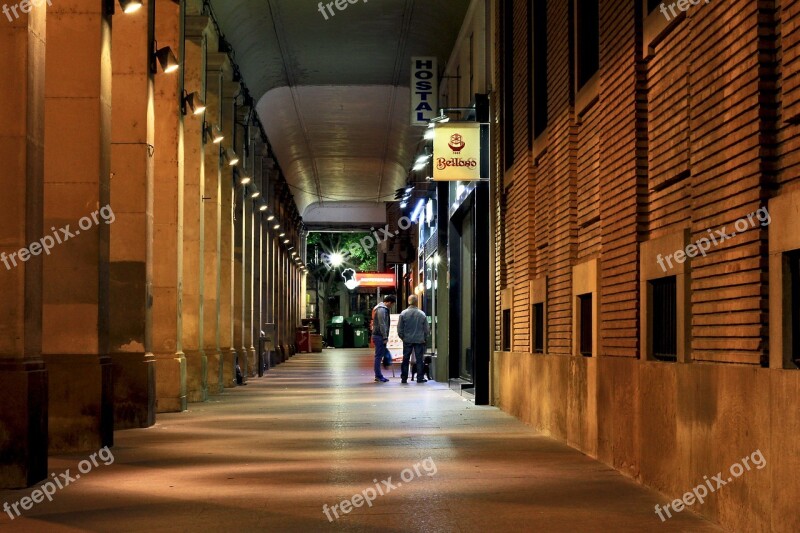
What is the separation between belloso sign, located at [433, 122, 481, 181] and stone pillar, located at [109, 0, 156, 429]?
Answer: 5965 millimetres

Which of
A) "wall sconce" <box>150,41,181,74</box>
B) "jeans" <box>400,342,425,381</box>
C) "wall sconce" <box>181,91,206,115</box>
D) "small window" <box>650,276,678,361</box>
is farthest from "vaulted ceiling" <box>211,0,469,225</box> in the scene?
"small window" <box>650,276,678,361</box>

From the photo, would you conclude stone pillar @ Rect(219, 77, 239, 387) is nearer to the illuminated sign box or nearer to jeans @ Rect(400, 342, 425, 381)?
jeans @ Rect(400, 342, 425, 381)

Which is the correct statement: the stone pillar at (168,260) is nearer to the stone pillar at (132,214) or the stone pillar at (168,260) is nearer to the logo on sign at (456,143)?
the stone pillar at (132,214)

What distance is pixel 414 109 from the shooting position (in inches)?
1299

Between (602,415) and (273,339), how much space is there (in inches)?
1468

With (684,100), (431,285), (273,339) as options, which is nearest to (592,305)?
(684,100)

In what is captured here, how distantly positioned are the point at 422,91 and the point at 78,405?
66.6ft

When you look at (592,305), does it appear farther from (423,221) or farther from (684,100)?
(423,221)

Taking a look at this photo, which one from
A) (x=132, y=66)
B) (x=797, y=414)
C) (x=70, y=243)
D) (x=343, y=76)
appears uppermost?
(x=343, y=76)

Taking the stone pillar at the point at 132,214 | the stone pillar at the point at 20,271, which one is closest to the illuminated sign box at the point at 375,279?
the stone pillar at the point at 132,214

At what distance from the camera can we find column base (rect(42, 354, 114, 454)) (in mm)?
14188

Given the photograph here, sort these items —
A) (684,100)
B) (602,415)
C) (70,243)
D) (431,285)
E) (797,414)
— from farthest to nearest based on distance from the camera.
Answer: (431,285) → (70,243) → (602,415) → (684,100) → (797,414)

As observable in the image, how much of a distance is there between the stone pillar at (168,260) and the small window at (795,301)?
15.1 m

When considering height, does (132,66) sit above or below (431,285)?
above
